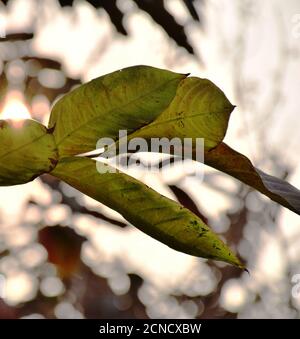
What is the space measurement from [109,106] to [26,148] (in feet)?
0.16

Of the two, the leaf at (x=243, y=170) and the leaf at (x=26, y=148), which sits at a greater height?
the leaf at (x=26, y=148)

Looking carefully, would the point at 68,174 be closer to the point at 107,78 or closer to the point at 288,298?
the point at 107,78

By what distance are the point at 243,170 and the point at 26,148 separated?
0.13 metres

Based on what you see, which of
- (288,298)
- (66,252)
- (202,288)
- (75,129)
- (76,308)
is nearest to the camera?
(75,129)

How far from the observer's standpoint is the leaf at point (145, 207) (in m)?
0.35

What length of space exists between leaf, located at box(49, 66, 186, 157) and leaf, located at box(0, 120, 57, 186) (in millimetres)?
12

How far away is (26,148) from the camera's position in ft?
1.05

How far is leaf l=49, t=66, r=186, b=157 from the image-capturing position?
0.33m

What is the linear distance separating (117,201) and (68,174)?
3 cm

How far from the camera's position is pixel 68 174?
349 millimetres

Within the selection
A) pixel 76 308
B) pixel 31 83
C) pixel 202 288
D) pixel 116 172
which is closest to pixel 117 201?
pixel 116 172

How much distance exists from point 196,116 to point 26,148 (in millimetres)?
107

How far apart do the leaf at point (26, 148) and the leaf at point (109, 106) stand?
12 mm

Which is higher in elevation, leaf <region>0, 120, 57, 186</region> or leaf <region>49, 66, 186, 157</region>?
leaf <region>49, 66, 186, 157</region>
